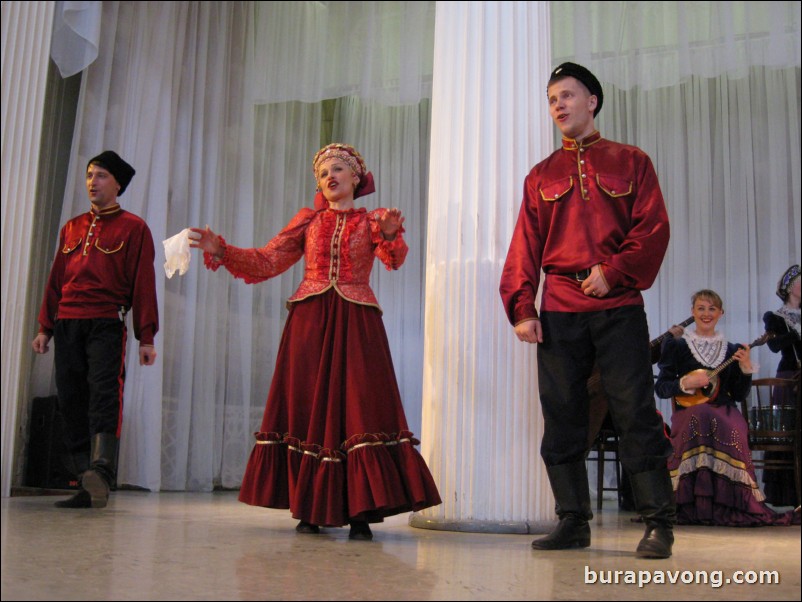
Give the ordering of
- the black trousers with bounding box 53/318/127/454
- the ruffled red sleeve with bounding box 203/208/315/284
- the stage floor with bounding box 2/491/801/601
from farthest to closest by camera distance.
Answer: the black trousers with bounding box 53/318/127/454, the ruffled red sleeve with bounding box 203/208/315/284, the stage floor with bounding box 2/491/801/601

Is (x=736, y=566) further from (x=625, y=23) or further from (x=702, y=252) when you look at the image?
(x=625, y=23)

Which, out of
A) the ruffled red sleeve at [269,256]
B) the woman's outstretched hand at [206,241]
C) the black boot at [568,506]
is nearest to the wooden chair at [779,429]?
the black boot at [568,506]

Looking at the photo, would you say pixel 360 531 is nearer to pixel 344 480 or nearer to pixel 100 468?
pixel 344 480

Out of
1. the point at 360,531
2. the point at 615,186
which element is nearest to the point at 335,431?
the point at 360,531

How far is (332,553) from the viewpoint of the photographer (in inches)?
96.6

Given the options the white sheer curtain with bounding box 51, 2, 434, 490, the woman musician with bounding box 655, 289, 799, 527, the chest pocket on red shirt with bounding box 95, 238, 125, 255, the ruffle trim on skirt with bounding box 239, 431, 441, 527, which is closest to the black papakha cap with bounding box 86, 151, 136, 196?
the chest pocket on red shirt with bounding box 95, 238, 125, 255

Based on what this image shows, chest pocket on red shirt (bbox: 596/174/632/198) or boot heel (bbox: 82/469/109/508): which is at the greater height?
chest pocket on red shirt (bbox: 596/174/632/198)

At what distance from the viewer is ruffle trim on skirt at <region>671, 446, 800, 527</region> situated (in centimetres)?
421

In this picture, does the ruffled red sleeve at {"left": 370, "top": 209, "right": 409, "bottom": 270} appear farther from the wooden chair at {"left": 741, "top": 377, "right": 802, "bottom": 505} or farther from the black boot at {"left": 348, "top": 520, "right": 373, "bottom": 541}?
the wooden chair at {"left": 741, "top": 377, "right": 802, "bottom": 505}

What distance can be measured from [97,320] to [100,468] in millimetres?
615

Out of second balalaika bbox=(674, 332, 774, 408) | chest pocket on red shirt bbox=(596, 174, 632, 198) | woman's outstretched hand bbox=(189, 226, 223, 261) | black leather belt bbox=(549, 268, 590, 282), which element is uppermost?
chest pocket on red shirt bbox=(596, 174, 632, 198)

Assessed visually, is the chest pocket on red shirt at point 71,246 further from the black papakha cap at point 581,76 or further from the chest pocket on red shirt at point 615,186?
the chest pocket on red shirt at point 615,186

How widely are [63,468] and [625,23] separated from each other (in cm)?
474

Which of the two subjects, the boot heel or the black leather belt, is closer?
the black leather belt
